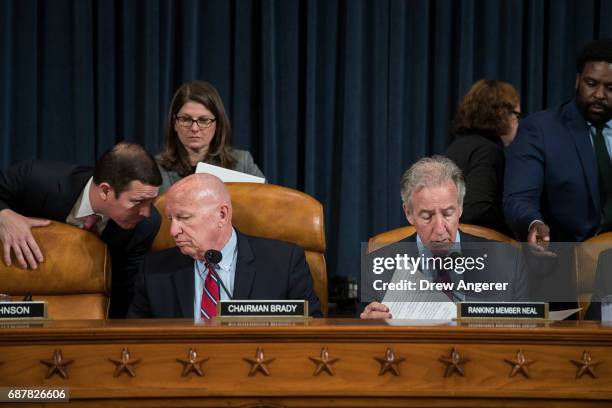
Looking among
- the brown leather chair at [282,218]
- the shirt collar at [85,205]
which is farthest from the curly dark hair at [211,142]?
the brown leather chair at [282,218]

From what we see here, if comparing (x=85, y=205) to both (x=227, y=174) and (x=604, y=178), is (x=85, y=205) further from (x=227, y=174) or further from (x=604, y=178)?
(x=604, y=178)

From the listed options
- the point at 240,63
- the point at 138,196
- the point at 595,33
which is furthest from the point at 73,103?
the point at 595,33

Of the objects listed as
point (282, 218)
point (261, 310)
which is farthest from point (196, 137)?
point (261, 310)

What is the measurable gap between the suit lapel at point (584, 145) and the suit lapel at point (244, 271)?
1243mm

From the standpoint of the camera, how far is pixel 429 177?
2633 mm

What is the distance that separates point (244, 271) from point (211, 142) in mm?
954

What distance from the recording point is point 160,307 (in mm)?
2600

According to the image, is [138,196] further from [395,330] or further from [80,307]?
[395,330]

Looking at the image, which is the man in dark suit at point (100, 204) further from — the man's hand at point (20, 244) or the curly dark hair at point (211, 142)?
the curly dark hair at point (211, 142)

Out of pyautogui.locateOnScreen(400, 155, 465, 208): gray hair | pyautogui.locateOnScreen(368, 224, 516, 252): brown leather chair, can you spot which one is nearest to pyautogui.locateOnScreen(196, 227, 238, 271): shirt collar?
pyautogui.locateOnScreen(368, 224, 516, 252): brown leather chair

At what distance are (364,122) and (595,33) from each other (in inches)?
49.9

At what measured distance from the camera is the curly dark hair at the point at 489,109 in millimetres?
3654

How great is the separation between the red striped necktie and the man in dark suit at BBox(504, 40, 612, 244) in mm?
1094

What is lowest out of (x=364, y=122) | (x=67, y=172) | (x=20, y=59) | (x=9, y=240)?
(x=9, y=240)
